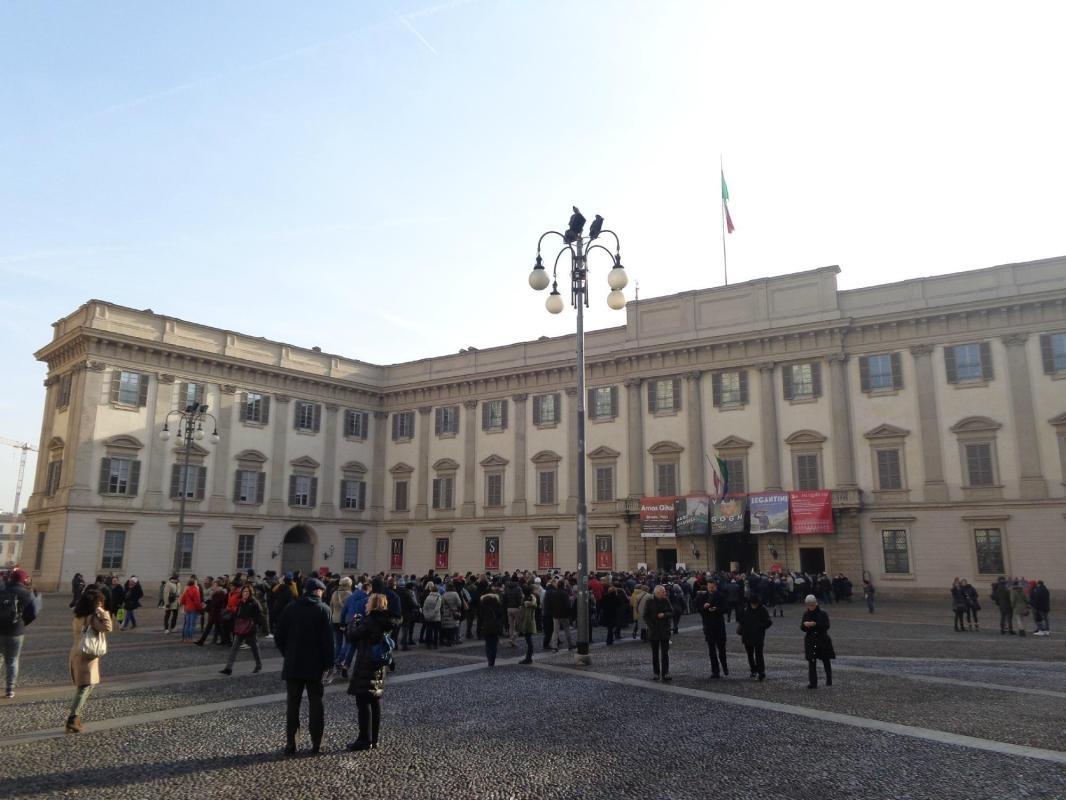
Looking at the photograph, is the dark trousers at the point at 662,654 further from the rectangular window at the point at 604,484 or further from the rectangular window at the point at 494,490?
the rectangular window at the point at 494,490

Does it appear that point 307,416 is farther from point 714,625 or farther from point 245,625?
point 714,625

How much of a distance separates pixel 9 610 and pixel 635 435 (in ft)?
109

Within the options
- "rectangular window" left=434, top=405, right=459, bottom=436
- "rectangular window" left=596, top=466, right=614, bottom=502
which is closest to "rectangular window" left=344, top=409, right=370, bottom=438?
"rectangular window" left=434, top=405, right=459, bottom=436

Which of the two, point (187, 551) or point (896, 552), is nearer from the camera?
point (896, 552)

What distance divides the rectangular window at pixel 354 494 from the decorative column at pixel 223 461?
7564 mm

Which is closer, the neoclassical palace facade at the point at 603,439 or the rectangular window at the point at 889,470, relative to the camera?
the neoclassical palace facade at the point at 603,439

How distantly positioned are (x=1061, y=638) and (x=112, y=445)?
129 feet

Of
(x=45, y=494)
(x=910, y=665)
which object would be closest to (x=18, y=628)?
(x=910, y=665)

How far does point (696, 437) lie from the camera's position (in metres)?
39.7

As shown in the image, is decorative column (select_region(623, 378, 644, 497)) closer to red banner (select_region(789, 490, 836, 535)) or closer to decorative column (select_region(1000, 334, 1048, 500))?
red banner (select_region(789, 490, 836, 535))

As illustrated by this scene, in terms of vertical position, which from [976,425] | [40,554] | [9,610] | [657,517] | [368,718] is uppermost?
[976,425]

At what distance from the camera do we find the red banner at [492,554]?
44281 mm

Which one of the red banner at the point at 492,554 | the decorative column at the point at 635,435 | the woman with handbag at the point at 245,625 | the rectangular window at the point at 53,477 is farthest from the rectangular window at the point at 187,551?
the woman with handbag at the point at 245,625

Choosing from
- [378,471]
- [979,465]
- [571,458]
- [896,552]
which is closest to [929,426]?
[979,465]
